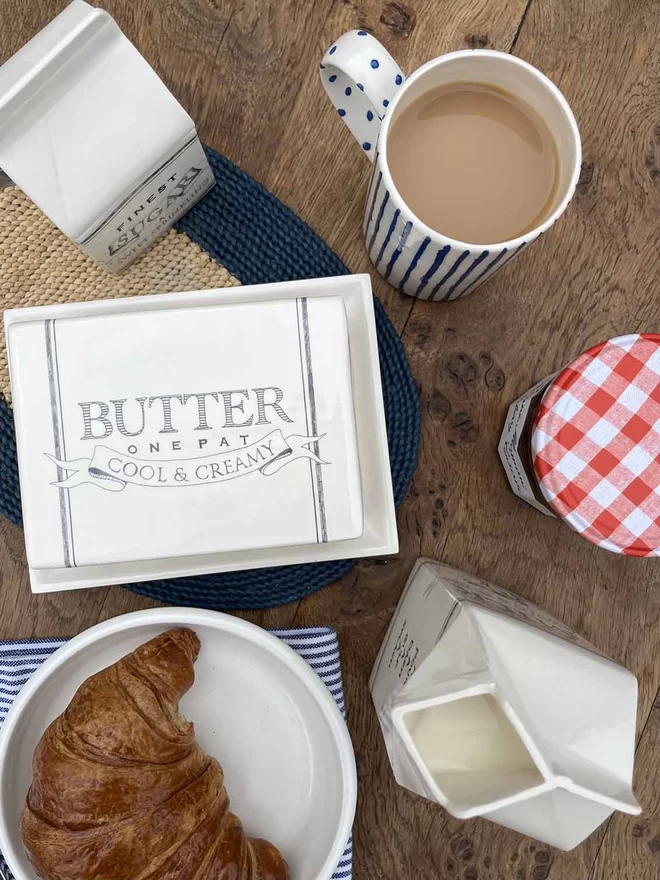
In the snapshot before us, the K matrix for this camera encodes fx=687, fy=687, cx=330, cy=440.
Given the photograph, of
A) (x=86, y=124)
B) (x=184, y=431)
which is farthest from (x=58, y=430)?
(x=86, y=124)

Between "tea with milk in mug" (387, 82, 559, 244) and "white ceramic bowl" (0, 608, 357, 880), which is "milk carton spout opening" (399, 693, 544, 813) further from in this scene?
"tea with milk in mug" (387, 82, 559, 244)

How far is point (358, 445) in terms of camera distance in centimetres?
48

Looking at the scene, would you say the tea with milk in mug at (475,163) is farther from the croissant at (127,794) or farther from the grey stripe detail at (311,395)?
the croissant at (127,794)

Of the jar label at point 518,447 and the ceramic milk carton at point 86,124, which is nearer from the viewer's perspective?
the ceramic milk carton at point 86,124

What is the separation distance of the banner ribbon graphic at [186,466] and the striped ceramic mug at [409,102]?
0.49ft

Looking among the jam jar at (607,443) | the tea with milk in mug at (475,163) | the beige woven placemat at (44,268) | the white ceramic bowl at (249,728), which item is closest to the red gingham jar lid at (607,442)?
the jam jar at (607,443)

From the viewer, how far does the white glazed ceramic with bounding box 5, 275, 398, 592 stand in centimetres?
47

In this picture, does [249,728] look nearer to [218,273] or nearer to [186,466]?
[186,466]

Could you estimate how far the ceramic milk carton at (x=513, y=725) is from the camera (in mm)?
375

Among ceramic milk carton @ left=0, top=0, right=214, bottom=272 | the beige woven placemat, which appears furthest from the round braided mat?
ceramic milk carton @ left=0, top=0, right=214, bottom=272

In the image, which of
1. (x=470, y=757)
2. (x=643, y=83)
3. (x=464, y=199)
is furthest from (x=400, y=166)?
(x=470, y=757)

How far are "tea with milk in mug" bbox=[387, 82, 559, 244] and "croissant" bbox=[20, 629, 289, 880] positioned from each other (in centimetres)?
37

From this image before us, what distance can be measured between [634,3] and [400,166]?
0.99 feet

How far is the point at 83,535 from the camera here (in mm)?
423
